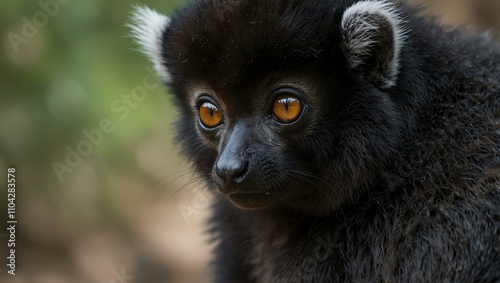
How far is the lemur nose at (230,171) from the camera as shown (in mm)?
5582

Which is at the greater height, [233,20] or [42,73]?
[233,20]

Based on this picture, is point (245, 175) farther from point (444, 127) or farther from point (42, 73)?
point (42, 73)

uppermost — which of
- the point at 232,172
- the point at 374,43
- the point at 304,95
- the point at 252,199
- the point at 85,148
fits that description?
the point at 374,43

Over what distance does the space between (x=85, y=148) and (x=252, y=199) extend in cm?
478

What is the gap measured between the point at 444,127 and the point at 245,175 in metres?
1.64

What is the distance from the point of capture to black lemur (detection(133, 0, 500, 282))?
5621mm

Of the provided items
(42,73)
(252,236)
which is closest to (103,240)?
(42,73)

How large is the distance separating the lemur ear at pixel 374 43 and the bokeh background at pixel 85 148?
351 cm

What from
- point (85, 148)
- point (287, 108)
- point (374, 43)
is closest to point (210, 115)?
point (287, 108)

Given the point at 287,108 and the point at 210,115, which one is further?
the point at 210,115

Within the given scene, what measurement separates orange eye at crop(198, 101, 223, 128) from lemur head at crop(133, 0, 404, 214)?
332 millimetres

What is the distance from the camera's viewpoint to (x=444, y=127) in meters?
5.77

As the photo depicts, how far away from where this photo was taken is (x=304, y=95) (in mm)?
5863

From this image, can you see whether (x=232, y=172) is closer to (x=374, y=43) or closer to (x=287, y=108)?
(x=287, y=108)
